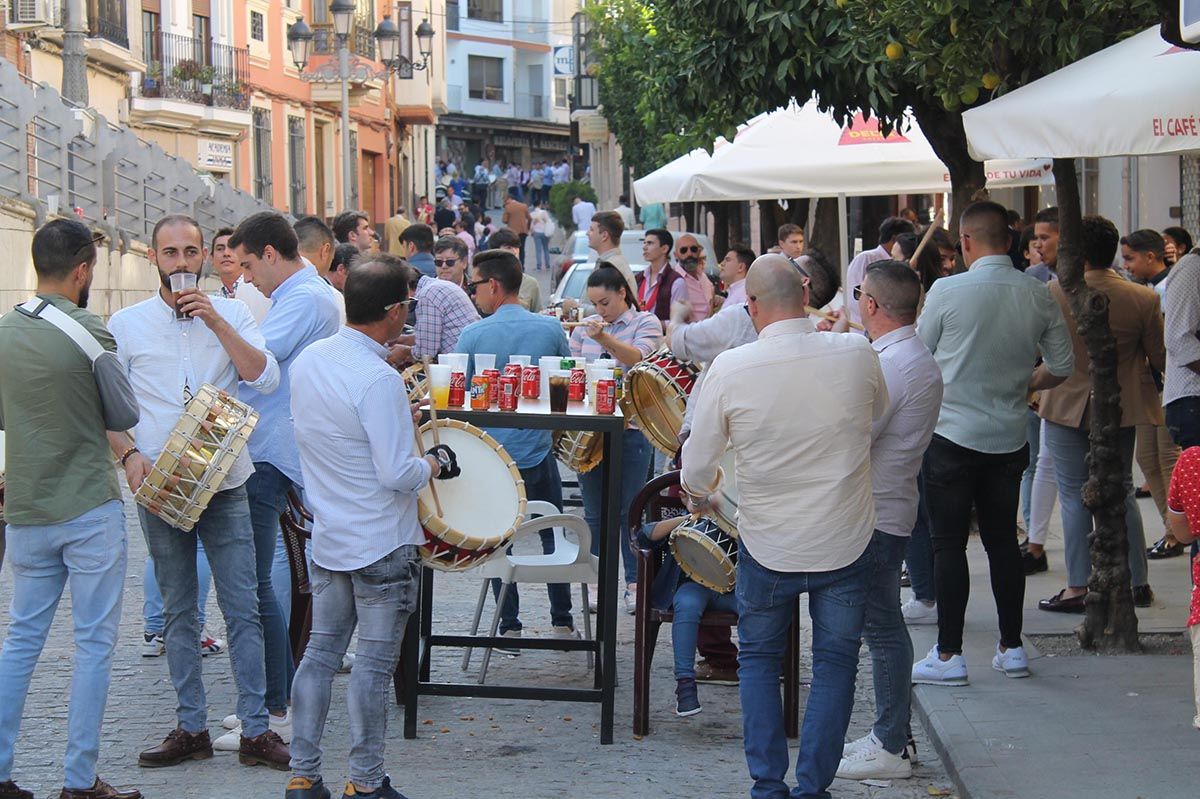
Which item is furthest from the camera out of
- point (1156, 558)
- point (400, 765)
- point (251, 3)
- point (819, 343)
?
point (251, 3)

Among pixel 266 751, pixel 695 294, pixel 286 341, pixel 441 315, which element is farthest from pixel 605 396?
pixel 695 294

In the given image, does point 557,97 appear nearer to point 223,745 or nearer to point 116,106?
point 116,106

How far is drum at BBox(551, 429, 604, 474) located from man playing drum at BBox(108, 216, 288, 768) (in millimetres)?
1790

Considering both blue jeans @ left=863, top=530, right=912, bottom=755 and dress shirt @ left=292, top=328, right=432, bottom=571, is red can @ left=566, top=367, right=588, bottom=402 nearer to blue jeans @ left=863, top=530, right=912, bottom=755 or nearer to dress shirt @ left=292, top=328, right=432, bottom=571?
dress shirt @ left=292, top=328, right=432, bottom=571

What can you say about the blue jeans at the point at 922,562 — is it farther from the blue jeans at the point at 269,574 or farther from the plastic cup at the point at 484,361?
the blue jeans at the point at 269,574

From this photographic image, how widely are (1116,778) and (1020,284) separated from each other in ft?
7.30

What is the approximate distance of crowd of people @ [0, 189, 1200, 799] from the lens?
5160mm

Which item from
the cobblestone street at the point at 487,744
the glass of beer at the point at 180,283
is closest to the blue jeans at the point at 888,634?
the cobblestone street at the point at 487,744

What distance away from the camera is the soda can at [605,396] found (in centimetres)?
636

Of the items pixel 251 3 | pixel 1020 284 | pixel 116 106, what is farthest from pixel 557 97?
pixel 1020 284

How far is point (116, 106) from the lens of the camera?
30.9m

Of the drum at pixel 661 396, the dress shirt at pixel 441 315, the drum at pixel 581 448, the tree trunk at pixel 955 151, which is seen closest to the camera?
the drum at pixel 661 396

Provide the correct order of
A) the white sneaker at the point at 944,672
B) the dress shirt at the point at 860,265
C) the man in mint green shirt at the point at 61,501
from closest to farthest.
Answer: the man in mint green shirt at the point at 61,501, the white sneaker at the point at 944,672, the dress shirt at the point at 860,265

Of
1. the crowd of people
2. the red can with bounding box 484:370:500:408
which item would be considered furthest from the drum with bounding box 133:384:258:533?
the red can with bounding box 484:370:500:408
